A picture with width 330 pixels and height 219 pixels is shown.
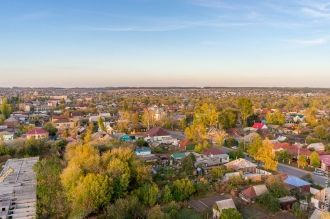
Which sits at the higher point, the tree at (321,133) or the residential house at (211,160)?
the tree at (321,133)

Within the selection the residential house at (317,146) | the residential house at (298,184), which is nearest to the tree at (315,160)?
the residential house at (317,146)

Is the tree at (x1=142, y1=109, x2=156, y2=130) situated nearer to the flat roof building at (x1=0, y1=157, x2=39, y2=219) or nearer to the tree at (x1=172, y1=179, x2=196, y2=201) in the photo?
the flat roof building at (x1=0, y1=157, x2=39, y2=219)

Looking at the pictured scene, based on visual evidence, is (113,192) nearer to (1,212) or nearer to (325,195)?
(1,212)

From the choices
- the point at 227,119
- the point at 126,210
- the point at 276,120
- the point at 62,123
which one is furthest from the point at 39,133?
the point at 276,120

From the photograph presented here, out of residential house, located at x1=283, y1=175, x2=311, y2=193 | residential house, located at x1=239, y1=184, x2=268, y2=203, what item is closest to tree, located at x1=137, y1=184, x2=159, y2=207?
residential house, located at x1=239, y1=184, x2=268, y2=203

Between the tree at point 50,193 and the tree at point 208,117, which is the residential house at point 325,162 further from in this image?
the tree at point 50,193

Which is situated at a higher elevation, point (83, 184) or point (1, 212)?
point (83, 184)

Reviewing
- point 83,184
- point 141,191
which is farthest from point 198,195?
point 83,184
